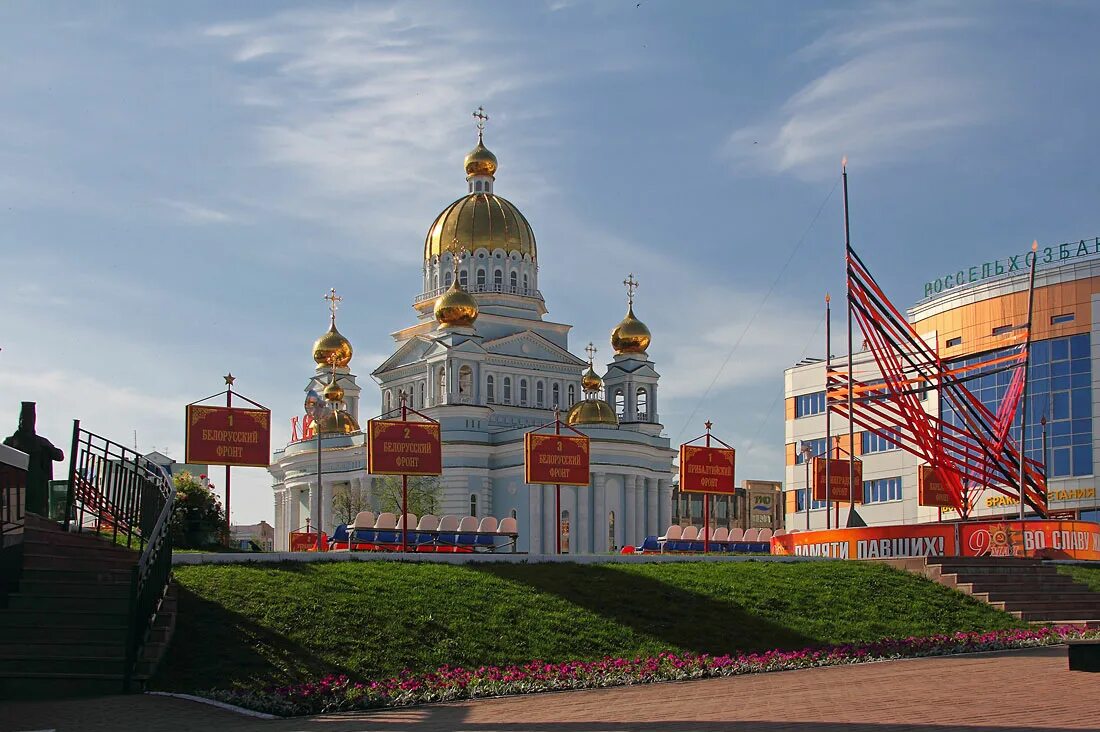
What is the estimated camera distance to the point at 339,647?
2030cm

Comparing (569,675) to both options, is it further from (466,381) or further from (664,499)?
(466,381)

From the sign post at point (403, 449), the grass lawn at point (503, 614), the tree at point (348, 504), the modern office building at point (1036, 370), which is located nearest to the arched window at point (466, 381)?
the tree at point (348, 504)

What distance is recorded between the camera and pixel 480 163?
84562mm

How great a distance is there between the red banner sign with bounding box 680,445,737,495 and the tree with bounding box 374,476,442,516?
108 ft

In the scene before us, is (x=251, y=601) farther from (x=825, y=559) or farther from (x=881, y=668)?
(x=825, y=559)

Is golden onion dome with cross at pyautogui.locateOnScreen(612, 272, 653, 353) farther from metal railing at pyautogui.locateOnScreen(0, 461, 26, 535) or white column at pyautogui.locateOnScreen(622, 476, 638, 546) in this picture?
metal railing at pyautogui.locateOnScreen(0, 461, 26, 535)

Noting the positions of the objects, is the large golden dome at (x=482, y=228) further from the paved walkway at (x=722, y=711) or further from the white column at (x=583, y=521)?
the paved walkway at (x=722, y=711)

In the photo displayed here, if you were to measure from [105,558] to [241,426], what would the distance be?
44.1ft

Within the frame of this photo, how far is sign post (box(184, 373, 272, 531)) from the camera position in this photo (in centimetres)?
3334

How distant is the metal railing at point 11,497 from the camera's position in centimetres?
1833

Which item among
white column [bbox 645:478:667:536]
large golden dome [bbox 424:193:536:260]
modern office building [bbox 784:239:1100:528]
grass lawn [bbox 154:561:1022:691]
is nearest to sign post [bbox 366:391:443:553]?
grass lawn [bbox 154:561:1022:691]

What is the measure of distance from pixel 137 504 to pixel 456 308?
5560 centimetres

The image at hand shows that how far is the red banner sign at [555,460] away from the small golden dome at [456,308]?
40.9 m

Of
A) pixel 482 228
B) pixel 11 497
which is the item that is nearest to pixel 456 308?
pixel 482 228
